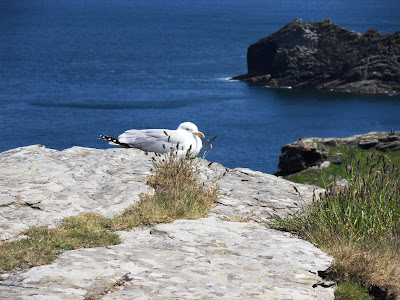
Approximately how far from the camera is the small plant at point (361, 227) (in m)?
8.14

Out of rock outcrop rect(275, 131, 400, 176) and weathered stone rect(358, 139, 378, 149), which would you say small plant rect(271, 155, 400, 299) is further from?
weathered stone rect(358, 139, 378, 149)

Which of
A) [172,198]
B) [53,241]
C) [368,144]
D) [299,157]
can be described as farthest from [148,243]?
[299,157]

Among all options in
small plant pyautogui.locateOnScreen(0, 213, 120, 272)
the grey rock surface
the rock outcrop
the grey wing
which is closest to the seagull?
the grey wing

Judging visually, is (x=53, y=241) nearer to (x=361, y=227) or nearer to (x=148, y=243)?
(x=148, y=243)

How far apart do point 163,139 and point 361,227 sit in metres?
6.03

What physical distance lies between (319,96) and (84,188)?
186 metres

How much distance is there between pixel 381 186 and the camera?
10078mm

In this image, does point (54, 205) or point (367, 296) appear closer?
point (367, 296)

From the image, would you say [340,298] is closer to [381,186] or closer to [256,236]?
[256,236]

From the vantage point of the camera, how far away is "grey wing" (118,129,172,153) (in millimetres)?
14164

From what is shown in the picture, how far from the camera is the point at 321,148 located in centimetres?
8025

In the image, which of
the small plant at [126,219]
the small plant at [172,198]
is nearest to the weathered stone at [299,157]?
the small plant at [172,198]

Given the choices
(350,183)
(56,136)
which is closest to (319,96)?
(56,136)

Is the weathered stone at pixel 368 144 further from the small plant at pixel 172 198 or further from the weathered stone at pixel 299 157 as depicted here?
the small plant at pixel 172 198
